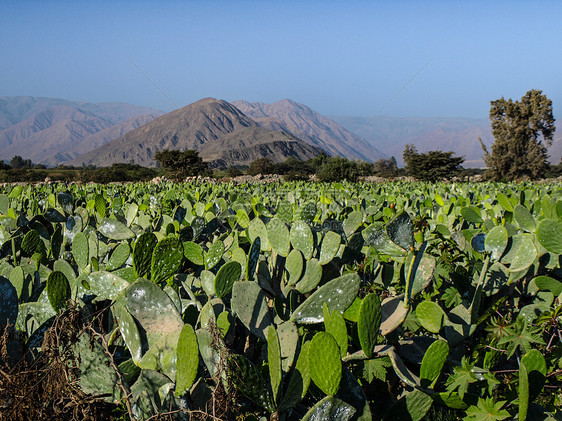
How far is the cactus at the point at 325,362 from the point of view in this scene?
96 cm

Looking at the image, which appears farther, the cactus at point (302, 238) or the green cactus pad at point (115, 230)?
the green cactus pad at point (115, 230)

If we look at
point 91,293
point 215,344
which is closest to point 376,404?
point 215,344

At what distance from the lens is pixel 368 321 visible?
1141 mm

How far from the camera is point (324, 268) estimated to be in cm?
196

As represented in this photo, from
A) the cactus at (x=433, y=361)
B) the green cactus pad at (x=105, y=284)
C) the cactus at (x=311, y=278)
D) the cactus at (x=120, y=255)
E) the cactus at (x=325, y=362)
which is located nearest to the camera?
the cactus at (x=325, y=362)

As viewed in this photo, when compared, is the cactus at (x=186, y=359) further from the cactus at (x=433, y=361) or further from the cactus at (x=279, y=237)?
the cactus at (x=279, y=237)

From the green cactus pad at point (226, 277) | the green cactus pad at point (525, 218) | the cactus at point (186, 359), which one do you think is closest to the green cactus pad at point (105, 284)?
the green cactus pad at point (226, 277)

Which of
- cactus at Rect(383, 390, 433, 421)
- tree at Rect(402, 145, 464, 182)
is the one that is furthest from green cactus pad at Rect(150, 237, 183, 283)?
tree at Rect(402, 145, 464, 182)

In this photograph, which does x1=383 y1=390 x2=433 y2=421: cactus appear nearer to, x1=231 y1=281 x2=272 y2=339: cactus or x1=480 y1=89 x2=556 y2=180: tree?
x1=231 y1=281 x2=272 y2=339: cactus

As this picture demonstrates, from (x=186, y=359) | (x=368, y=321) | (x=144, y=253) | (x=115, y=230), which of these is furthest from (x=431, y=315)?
(x=115, y=230)

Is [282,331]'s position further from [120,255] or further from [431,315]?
[120,255]

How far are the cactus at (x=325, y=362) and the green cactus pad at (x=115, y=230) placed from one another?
1884 mm

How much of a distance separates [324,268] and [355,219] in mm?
747

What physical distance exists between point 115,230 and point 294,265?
139 cm
